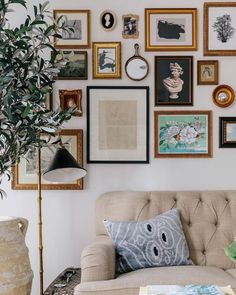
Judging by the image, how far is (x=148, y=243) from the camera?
2.84m

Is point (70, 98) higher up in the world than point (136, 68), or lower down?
lower down

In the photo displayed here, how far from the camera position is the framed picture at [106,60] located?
3426 millimetres

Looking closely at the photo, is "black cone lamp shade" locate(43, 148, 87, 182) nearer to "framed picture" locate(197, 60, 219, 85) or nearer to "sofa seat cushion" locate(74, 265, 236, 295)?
"sofa seat cushion" locate(74, 265, 236, 295)

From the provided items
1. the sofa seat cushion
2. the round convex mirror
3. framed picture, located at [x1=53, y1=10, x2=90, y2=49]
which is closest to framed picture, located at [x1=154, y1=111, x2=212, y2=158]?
the round convex mirror

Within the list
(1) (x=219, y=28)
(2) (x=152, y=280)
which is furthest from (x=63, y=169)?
(1) (x=219, y=28)

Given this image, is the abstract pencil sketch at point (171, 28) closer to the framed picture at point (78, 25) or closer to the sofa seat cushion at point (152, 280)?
Answer: the framed picture at point (78, 25)

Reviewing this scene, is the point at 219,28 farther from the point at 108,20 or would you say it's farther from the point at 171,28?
the point at 108,20

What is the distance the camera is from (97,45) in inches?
135

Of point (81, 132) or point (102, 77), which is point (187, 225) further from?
point (102, 77)

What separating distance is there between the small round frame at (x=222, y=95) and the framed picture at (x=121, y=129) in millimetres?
505

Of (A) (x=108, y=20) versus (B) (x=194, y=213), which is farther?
(A) (x=108, y=20)

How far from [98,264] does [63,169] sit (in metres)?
0.80

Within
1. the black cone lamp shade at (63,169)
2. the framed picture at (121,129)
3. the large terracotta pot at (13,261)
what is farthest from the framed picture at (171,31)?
the large terracotta pot at (13,261)

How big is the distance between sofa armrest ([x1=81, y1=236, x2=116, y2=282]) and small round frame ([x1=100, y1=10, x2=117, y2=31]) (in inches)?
63.8
